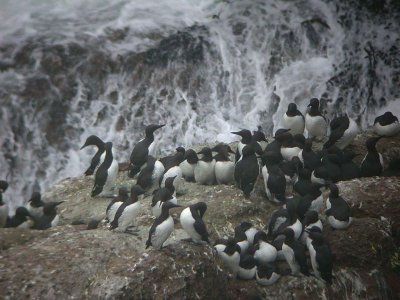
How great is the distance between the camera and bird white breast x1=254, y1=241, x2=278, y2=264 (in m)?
8.44

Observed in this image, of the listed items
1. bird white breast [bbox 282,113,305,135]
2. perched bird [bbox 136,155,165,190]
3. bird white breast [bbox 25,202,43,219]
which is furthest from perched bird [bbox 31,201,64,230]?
bird white breast [bbox 282,113,305,135]

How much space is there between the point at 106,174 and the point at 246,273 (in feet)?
10.3

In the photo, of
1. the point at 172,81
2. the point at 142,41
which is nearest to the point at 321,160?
the point at 172,81

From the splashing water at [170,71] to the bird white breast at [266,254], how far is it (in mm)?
6246

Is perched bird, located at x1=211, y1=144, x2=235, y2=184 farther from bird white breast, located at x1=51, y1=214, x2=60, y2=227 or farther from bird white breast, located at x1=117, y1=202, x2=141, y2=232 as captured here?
bird white breast, located at x1=51, y1=214, x2=60, y2=227

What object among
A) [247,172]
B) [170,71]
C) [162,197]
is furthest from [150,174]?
[170,71]

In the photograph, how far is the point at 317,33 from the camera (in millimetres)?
16547

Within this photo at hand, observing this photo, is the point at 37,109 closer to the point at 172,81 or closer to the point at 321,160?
the point at 172,81

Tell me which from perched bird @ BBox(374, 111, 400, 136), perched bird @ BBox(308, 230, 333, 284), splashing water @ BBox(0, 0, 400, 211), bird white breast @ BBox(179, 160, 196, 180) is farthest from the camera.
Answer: splashing water @ BBox(0, 0, 400, 211)

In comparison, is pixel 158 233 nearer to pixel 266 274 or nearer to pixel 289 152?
pixel 266 274

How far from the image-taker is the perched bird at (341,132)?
11375 mm

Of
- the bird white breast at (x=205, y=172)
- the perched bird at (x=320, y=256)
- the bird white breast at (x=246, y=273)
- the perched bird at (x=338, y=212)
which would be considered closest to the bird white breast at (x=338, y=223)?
the perched bird at (x=338, y=212)

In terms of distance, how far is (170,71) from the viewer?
1518 centimetres

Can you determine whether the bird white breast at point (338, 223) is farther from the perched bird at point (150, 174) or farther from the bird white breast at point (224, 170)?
the perched bird at point (150, 174)
